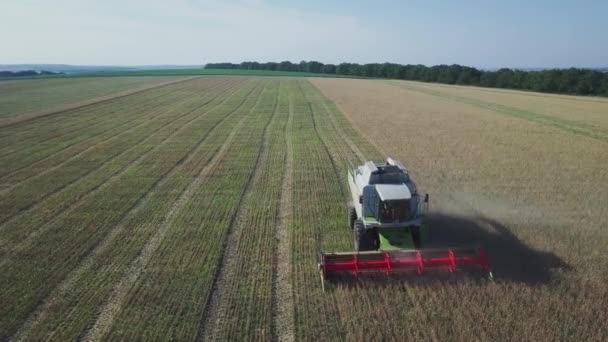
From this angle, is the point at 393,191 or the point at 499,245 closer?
the point at 393,191

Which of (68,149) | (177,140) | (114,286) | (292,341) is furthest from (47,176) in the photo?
(292,341)

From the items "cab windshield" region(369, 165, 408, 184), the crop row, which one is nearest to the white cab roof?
"cab windshield" region(369, 165, 408, 184)

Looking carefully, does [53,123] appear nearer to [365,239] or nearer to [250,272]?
[250,272]

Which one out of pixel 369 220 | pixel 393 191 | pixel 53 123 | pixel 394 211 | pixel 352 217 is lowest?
pixel 53 123

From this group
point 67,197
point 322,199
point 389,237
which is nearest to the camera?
point 389,237

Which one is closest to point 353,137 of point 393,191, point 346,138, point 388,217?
point 346,138

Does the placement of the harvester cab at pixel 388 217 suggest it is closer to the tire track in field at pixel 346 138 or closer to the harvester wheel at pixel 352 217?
the harvester wheel at pixel 352 217
